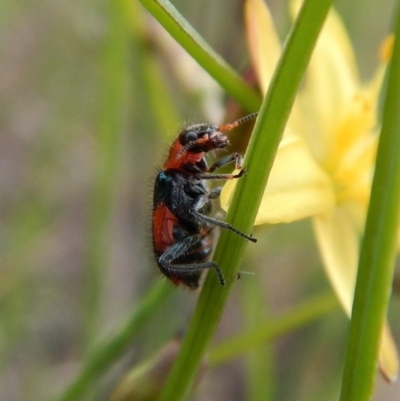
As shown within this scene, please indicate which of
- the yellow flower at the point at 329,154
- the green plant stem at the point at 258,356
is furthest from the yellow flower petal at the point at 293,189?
the green plant stem at the point at 258,356

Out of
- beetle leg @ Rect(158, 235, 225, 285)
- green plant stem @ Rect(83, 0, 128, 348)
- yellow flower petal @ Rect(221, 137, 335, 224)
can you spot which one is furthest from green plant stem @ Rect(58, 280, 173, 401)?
green plant stem @ Rect(83, 0, 128, 348)

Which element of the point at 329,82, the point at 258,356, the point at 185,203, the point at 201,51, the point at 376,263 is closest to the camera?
the point at 376,263

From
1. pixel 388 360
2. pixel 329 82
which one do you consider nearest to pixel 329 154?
pixel 329 82

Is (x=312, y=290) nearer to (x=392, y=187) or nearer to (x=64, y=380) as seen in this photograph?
(x=64, y=380)

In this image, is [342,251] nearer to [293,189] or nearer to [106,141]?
[293,189]

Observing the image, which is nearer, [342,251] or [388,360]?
[388,360]

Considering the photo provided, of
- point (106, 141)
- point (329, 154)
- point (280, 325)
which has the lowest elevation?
point (280, 325)
